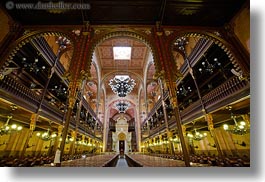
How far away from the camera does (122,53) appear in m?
18.3

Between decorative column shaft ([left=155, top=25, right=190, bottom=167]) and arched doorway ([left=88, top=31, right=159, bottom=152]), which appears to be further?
arched doorway ([left=88, top=31, right=159, bottom=152])

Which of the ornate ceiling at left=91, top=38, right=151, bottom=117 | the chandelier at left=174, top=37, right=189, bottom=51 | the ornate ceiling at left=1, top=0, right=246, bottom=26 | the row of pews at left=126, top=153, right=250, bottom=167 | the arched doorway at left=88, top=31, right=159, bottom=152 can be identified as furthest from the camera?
the ornate ceiling at left=91, top=38, right=151, bottom=117

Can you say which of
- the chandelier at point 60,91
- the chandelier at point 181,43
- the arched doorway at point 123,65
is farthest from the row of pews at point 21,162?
the chandelier at point 181,43

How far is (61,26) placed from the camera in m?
6.36

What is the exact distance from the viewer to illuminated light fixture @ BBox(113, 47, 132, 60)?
57.8ft

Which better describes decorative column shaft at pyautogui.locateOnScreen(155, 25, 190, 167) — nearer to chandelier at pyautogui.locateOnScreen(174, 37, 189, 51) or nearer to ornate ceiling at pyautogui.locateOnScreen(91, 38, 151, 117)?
chandelier at pyautogui.locateOnScreen(174, 37, 189, 51)

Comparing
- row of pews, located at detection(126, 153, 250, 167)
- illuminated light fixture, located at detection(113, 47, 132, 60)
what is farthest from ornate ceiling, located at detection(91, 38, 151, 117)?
row of pews, located at detection(126, 153, 250, 167)

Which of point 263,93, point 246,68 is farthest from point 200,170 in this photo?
point 246,68

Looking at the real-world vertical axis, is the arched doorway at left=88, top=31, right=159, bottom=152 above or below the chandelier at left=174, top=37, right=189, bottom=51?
above

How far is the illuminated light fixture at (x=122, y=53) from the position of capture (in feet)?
57.8

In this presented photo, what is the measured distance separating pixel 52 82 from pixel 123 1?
9.28m

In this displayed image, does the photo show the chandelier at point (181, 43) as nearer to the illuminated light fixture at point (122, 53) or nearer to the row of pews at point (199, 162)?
the row of pews at point (199, 162)

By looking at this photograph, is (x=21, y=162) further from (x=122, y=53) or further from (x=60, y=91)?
(x=122, y=53)

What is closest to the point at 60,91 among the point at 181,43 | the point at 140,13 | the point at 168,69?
the point at 140,13
